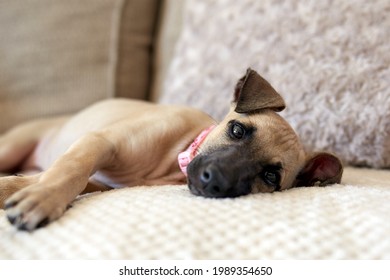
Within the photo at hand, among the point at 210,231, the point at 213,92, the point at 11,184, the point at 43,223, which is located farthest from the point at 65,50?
the point at 210,231

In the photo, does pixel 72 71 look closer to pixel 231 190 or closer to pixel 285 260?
pixel 231 190

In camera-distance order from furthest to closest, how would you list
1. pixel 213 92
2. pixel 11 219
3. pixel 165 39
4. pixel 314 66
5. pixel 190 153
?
pixel 165 39, pixel 213 92, pixel 314 66, pixel 190 153, pixel 11 219

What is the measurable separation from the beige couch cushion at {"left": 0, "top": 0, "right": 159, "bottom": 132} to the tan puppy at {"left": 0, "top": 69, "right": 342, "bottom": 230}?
898 millimetres

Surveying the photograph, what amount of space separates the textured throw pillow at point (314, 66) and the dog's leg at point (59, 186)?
0.97m

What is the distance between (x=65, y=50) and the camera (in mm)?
3455

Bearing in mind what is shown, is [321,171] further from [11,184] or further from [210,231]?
[11,184]

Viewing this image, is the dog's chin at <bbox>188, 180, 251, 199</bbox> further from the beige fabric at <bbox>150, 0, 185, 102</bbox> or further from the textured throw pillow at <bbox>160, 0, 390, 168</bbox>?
the beige fabric at <bbox>150, 0, 185, 102</bbox>

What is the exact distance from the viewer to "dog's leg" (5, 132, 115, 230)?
147cm

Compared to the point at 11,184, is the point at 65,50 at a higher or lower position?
higher

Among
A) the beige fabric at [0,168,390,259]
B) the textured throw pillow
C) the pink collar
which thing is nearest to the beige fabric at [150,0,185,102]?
the textured throw pillow

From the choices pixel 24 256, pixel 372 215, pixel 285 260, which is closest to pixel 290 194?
pixel 372 215

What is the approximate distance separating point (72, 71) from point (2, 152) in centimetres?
80

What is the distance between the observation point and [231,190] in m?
1.76

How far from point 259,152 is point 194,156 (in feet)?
0.97
